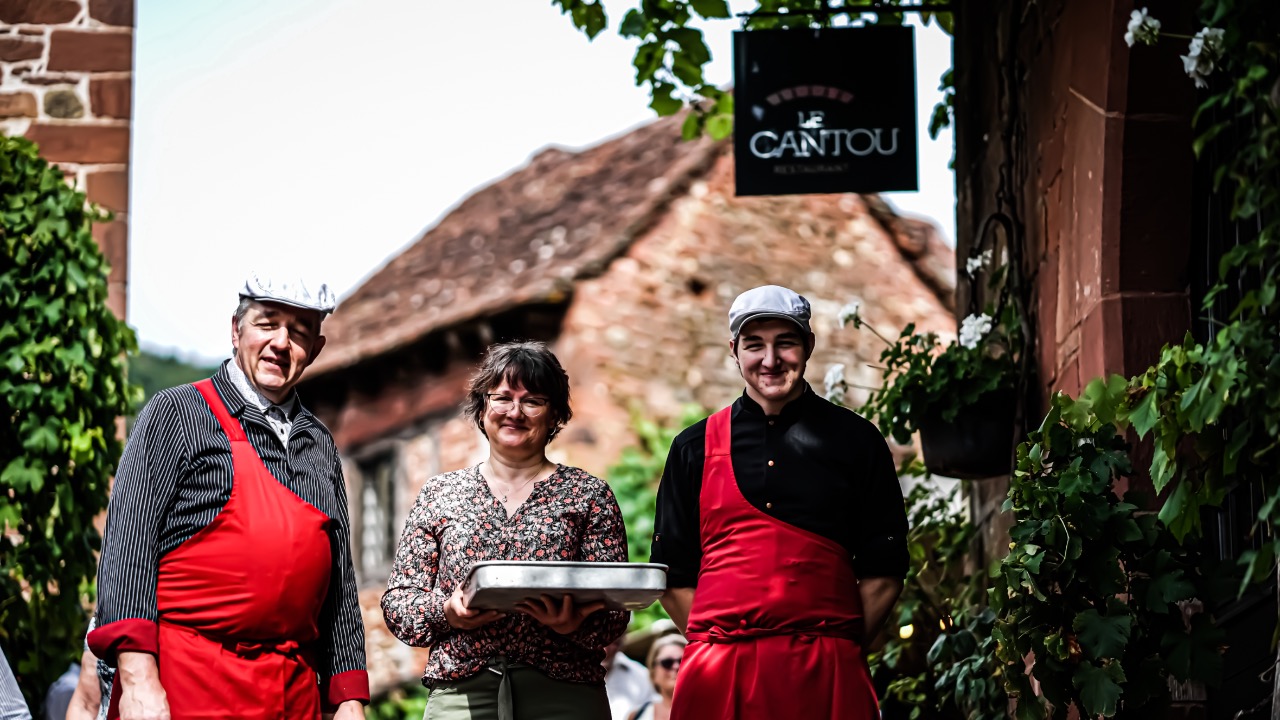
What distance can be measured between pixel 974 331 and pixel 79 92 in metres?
5.02

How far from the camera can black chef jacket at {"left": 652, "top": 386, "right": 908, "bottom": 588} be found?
13.3 ft

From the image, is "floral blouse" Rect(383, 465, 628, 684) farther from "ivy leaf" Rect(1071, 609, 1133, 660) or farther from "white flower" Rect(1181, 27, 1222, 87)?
"white flower" Rect(1181, 27, 1222, 87)

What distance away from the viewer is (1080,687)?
3967 millimetres

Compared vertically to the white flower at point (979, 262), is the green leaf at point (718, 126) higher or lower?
higher

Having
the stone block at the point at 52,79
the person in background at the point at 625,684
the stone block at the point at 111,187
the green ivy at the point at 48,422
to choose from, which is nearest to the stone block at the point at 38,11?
the stone block at the point at 52,79

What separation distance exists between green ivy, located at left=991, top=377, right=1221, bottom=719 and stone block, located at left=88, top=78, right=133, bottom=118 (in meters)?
5.79

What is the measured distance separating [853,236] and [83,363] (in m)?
11.2

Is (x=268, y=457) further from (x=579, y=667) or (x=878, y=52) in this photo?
(x=878, y=52)

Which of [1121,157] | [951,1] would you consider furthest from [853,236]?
[1121,157]

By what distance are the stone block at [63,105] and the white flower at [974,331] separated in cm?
493

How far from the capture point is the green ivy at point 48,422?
6.31m

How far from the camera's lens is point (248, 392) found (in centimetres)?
400

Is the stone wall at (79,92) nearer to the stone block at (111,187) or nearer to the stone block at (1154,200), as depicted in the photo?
the stone block at (111,187)

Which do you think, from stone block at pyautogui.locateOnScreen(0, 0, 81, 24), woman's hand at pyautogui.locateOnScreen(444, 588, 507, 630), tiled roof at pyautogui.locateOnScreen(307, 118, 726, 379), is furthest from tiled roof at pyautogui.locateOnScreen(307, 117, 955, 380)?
woman's hand at pyautogui.locateOnScreen(444, 588, 507, 630)
